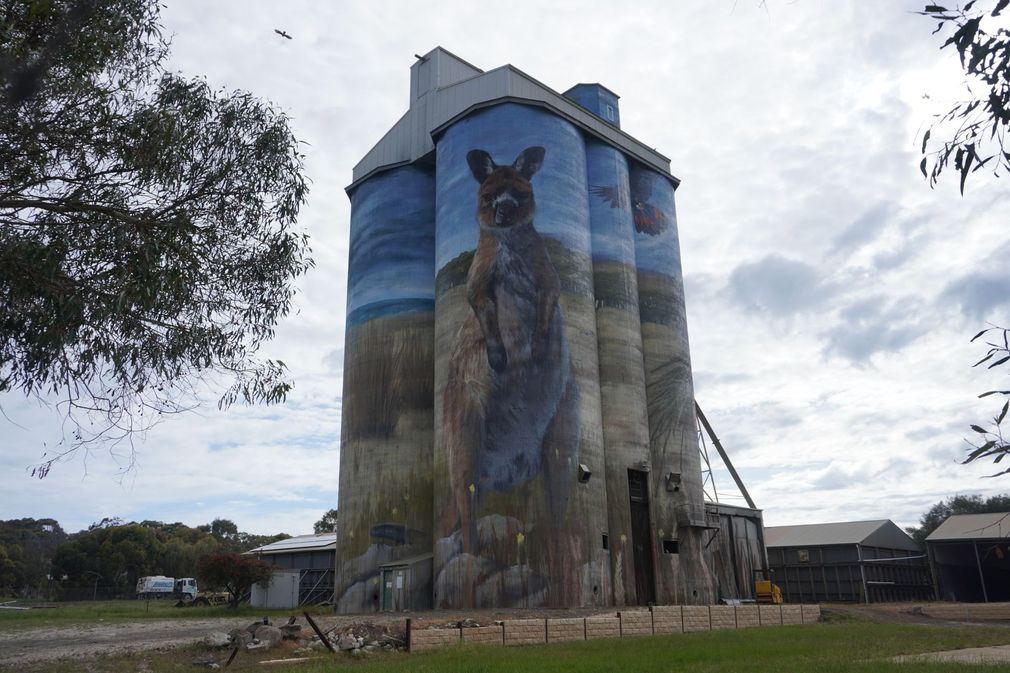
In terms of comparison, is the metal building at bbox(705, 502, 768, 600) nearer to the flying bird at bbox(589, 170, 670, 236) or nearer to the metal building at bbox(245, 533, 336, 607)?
the flying bird at bbox(589, 170, 670, 236)

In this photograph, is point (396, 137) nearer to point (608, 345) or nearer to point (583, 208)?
point (583, 208)

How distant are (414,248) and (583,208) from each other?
39.4 feet

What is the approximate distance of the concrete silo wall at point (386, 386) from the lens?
44.4 meters

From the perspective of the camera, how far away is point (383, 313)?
161 ft

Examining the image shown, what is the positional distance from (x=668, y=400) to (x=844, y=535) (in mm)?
23737

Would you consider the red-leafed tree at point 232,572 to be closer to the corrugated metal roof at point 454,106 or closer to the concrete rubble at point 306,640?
the corrugated metal roof at point 454,106

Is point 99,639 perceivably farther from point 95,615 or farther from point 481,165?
point 481,165

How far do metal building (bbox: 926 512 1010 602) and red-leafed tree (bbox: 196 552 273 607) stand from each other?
157ft

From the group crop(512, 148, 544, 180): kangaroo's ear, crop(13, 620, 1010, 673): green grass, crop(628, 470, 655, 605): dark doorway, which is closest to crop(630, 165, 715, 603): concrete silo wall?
crop(628, 470, 655, 605): dark doorway

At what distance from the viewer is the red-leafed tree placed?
49.8 m

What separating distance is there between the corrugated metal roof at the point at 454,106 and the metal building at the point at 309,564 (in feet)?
98.1

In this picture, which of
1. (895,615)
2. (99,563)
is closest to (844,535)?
(895,615)

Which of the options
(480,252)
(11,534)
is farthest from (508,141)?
(11,534)

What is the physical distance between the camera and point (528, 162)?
142 feet
